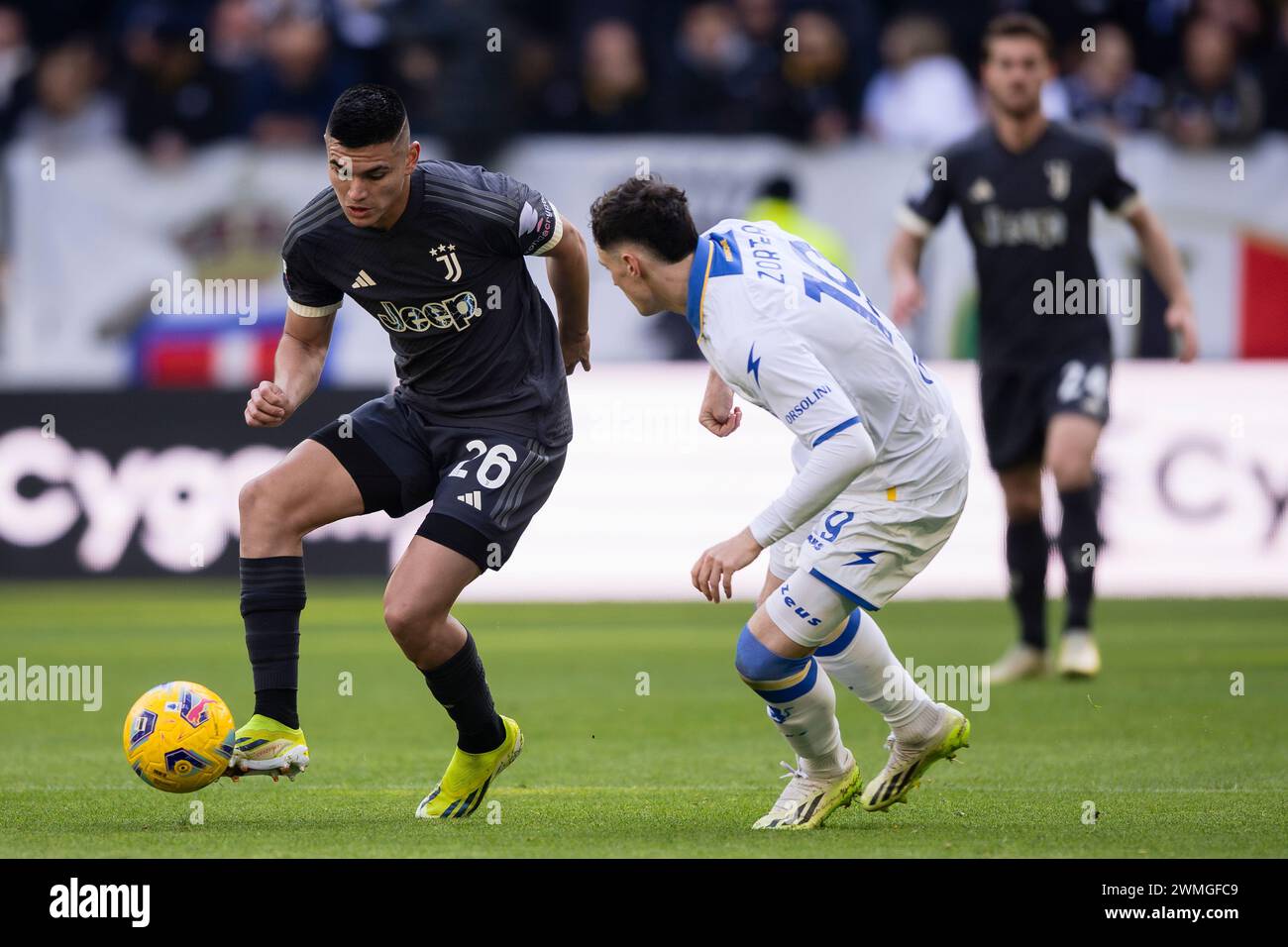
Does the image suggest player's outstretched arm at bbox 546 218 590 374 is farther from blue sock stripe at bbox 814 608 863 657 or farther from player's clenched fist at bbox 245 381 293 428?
blue sock stripe at bbox 814 608 863 657

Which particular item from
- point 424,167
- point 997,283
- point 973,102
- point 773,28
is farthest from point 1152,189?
point 424,167

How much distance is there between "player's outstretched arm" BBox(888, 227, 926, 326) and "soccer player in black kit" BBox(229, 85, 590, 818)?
2521 mm

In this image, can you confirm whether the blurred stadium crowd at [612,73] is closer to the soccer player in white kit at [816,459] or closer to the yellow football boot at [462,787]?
the soccer player in white kit at [816,459]

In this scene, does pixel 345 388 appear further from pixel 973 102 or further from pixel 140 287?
pixel 973 102

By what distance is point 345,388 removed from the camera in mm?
13695

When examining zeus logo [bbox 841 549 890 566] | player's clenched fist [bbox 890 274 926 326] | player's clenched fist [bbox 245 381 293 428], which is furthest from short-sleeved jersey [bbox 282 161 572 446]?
player's clenched fist [bbox 890 274 926 326]

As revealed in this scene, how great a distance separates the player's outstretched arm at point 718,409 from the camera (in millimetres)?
6035

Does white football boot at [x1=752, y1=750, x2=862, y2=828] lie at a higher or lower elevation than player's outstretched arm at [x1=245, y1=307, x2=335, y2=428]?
lower

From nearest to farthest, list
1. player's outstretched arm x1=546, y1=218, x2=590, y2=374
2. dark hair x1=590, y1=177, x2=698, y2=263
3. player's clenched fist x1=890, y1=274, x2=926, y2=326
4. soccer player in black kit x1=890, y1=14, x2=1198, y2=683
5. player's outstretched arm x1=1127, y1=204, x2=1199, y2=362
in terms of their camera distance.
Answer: dark hair x1=590, y1=177, x2=698, y2=263
player's outstretched arm x1=546, y1=218, x2=590, y2=374
player's clenched fist x1=890, y1=274, x2=926, y2=326
player's outstretched arm x1=1127, y1=204, x2=1199, y2=362
soccer player in black kit x1=890, y1=14, x2=1198, y2=683

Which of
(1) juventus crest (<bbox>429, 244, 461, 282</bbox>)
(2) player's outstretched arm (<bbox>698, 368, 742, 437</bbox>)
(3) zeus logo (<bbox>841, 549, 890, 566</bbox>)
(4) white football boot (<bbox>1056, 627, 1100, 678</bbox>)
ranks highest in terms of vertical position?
(1) juventus crest (<bbox>429, 244, 461, 282</bbox>)

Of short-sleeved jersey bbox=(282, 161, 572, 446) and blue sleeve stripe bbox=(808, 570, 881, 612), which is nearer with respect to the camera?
blue sleeve stripe bbox=(808, 570, 881, 612)

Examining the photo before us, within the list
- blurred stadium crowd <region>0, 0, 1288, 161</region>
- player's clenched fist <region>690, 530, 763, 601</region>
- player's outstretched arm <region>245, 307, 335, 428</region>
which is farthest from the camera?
blurred stadium crowd <region>0, 0, 1288, 161</region>

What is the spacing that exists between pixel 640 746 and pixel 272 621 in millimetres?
2021

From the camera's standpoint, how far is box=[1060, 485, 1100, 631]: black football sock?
9.38 metres
